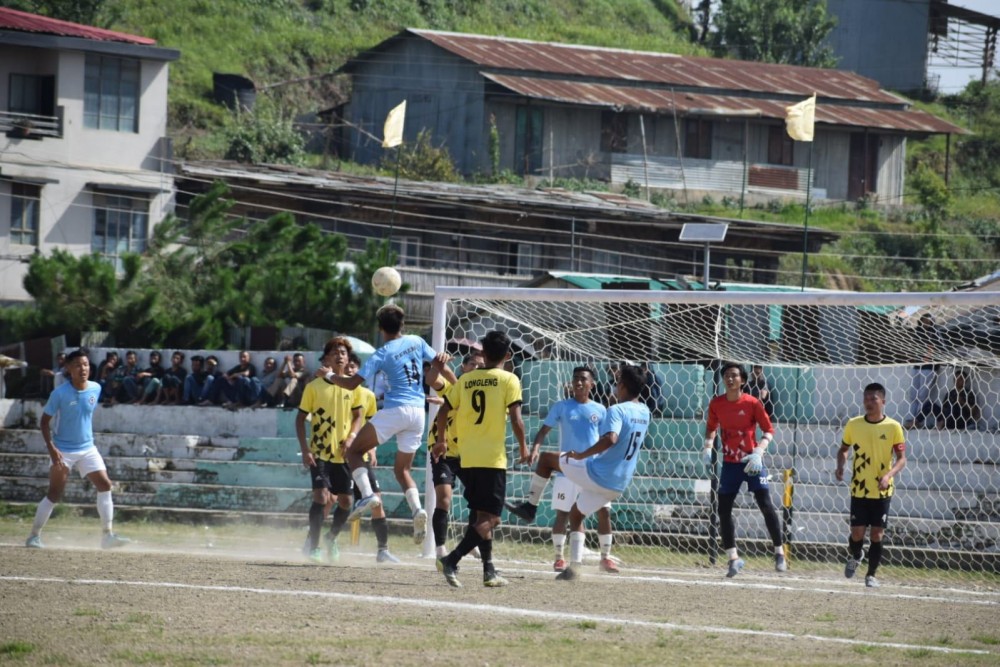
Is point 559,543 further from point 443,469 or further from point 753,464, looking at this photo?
point 753,464

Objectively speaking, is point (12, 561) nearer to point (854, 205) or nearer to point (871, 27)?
point (854, 205)

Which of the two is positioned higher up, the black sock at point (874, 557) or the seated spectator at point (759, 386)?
the seated spectator at point (759, 386)

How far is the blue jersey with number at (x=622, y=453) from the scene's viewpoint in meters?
11.6

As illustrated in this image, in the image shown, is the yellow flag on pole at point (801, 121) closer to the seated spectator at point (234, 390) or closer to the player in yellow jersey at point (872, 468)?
the seated spectator at point (234, 390)

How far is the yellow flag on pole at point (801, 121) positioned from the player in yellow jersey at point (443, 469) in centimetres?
1208

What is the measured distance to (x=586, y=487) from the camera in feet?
38.7

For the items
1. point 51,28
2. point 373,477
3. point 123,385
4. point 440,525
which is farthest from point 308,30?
point 440,525

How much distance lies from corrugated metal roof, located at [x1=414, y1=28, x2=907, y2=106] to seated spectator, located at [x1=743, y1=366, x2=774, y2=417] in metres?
26.6

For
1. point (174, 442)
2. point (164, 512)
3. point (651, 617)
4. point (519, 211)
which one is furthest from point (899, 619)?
point (519, 211)

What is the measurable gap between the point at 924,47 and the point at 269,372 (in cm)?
4646

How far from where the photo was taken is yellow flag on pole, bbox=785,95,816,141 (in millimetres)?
24062

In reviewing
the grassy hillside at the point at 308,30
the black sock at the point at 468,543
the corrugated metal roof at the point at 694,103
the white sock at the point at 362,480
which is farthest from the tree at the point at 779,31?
the black sock at the point at 468,543

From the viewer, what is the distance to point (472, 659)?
7270mm

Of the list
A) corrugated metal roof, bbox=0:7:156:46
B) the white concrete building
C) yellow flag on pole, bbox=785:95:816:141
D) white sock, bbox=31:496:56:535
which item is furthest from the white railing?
white sock, bbox=31:496:56:535
